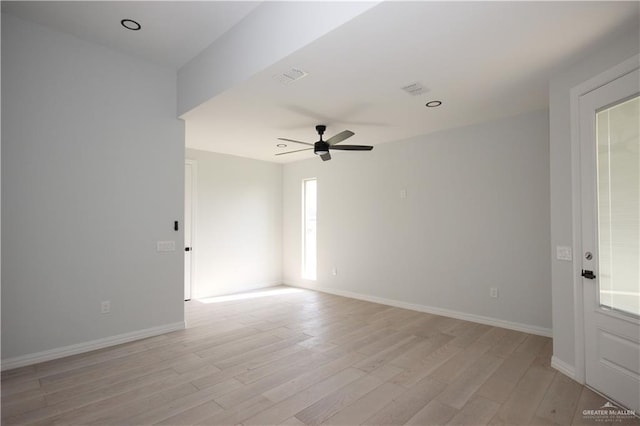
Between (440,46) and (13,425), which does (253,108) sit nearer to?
(440,46)

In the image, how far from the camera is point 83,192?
3369 mm

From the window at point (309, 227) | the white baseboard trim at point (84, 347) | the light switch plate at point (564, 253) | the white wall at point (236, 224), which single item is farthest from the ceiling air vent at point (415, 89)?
the white wall at point (236, 224)

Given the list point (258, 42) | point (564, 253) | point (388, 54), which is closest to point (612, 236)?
point (564, 253)

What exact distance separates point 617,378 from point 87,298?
4.67 meters

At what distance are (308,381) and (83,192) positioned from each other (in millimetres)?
2919

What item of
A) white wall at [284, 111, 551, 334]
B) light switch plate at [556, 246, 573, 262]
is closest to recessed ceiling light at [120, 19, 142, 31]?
white wall at [284, 111, 551, 334]

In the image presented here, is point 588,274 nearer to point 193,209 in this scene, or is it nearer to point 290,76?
point 290,76

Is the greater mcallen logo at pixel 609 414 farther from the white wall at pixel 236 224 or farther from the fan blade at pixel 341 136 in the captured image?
the white wall at pixel 236 224

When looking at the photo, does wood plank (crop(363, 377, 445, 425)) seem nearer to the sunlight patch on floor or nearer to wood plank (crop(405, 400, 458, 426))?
wood plank (crop(405, 400, 458, 426))

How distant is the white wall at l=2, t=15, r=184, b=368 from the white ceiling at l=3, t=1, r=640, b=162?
1.06 ft

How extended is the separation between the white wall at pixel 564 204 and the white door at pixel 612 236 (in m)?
0.14

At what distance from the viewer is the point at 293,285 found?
6883 mm

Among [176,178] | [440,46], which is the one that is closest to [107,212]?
[176,178]

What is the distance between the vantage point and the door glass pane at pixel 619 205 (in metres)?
2.26
